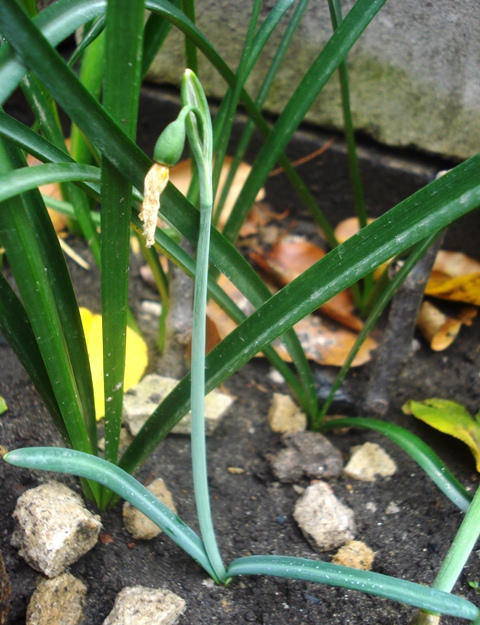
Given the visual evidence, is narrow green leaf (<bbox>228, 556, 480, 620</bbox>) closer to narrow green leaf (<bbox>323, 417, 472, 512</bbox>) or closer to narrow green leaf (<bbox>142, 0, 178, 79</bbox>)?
narrow green leaf (<bbox>323, 417, 472, 512</bbox>)

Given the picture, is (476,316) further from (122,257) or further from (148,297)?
(122,257)

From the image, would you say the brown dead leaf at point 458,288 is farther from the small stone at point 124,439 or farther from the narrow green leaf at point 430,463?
the small stone at point 124,439

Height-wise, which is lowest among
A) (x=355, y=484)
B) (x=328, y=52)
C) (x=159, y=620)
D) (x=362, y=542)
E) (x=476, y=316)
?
(x=159, y=620)

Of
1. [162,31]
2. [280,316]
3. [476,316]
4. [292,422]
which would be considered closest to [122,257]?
[280,316]

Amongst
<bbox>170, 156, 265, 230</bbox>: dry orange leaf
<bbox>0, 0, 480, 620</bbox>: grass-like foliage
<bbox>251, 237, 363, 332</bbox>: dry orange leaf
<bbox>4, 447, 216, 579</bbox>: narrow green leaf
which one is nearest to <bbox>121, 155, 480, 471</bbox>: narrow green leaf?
<bbox>0, 0, 480, 620</bbox>: grass-like foliage

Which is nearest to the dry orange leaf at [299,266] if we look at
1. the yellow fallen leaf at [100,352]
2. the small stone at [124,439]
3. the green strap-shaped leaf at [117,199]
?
the yellow fallen leaf at [100,352]

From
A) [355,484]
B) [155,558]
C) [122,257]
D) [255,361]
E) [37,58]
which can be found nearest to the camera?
[37,58]
